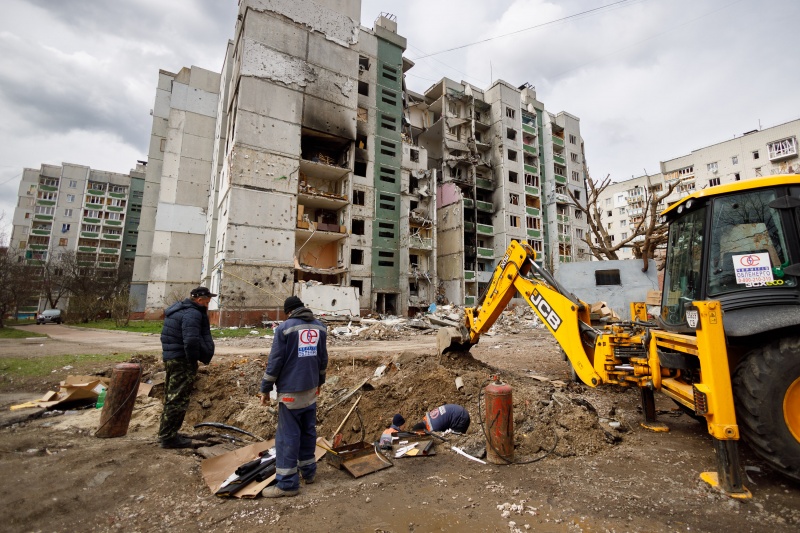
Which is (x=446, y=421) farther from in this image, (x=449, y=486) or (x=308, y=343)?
(x=308, y=343)

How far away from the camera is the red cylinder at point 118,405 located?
459cm

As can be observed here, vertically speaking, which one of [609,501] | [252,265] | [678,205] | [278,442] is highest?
[252,265]

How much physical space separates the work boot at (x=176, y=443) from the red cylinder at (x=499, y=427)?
3.74 meters

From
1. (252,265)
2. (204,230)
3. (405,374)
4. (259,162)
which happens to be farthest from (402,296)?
(405,374)

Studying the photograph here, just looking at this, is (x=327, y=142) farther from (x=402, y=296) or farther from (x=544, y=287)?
(x=544, y=287)

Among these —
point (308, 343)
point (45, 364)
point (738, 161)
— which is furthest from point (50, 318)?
point (738, 161)

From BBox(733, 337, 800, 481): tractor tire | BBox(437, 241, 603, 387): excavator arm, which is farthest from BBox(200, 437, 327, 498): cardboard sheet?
BBox(733, 337, 800, 481): tractor tire

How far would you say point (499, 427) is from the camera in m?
3.93

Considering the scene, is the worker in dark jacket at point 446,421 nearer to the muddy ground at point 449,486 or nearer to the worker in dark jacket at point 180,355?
the muddy ground at point 449,486

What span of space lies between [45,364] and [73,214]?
7348 centimetres

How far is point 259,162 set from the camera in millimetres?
25484

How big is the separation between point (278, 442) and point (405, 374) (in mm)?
3818

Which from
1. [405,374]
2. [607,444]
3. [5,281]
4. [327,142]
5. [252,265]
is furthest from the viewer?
[327,142]

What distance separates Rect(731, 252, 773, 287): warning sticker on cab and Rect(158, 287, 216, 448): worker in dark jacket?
599cm
